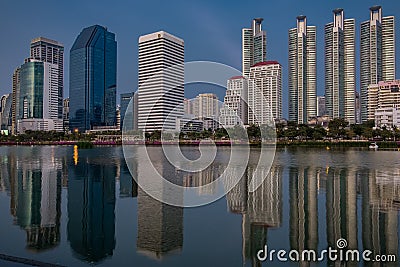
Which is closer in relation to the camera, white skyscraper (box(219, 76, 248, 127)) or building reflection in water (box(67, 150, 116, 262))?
building reflection in water (box(67, 150, 116, 262))

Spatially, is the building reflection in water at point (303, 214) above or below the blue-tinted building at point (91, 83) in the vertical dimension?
below

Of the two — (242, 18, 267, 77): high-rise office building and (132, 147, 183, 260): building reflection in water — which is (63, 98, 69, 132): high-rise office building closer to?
(242, 18, 267, 77): high-rise office building

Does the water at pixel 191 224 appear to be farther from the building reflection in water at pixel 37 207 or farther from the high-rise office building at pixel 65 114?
the high-rise office building at pixel 65 114

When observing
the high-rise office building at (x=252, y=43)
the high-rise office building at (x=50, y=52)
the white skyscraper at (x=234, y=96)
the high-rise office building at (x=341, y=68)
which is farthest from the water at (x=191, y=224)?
the high-rise office building at (x=50, y=52)

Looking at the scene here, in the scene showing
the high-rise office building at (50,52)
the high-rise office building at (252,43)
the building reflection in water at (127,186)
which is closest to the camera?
the building reflection in water at (127,186)

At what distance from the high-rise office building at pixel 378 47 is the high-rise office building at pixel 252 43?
1223 inches

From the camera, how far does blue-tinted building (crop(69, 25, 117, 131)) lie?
15438cm

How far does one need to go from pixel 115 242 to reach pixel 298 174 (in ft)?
41.7

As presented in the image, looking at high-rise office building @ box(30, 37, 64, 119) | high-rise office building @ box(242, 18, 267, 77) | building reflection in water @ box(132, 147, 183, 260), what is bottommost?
building reflection in water @ box(132, 147, 183, 260)

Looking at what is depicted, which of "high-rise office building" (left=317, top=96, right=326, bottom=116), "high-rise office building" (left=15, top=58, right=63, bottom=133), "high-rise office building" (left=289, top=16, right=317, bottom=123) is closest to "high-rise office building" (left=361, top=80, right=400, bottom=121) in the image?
"high-rise office building" (left=289, top=16, right=317, bottom=123)

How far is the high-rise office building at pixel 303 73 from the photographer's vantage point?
114m

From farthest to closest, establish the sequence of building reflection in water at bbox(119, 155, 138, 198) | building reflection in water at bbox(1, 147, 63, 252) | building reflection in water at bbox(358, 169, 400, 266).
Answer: building reflection in water at bbox(119, 155, 138, 198)
building reflection in water at bbox(1, 147, 63, 252)
building reflection in water at bbox(358, 169, 400, 266)

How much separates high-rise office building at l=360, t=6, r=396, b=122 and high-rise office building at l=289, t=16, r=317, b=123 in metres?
14.6

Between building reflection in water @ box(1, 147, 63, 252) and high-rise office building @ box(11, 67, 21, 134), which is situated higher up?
high-rise office building @ box(11, 67, 21, 134)
